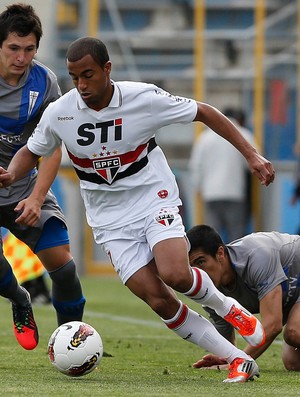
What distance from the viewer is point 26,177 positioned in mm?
6812

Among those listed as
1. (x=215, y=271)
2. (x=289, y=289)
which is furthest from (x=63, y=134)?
(x=289, y=289)

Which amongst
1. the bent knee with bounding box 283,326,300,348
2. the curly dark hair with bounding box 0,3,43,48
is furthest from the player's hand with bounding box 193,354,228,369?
the curly dark hair with bounding box 0,3,43,48

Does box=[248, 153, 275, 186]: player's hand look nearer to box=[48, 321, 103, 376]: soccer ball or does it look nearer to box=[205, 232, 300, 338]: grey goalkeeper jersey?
box=[205, 232, 300, 338]: grey goalkeeper jersey

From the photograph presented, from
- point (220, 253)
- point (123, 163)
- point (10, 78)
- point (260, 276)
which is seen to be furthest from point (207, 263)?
point (10, 78)

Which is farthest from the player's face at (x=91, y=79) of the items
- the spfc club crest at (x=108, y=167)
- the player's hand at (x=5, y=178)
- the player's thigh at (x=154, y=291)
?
the player's thigh at (x=154, y=291)

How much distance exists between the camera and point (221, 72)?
18.3 metres

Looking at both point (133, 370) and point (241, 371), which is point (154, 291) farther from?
point (133, 370)

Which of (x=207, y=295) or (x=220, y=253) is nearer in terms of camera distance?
(x=207, y=295)

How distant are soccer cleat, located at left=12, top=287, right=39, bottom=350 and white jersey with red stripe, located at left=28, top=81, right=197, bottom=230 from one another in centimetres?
104

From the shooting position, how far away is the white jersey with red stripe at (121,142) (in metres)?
5.95

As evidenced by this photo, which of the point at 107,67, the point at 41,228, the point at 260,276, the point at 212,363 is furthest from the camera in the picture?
the point at 41,228

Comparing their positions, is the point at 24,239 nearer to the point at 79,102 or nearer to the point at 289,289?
the point at 79,102

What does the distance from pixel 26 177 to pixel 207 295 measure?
162 cm

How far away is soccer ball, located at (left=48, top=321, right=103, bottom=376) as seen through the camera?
19.0ft
